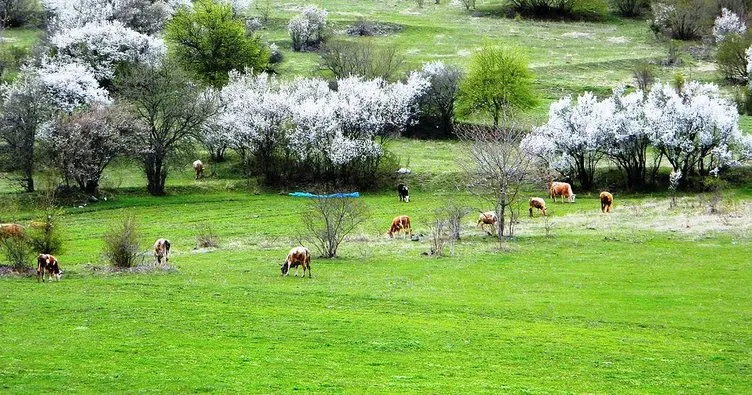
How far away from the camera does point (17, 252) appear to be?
40.4m

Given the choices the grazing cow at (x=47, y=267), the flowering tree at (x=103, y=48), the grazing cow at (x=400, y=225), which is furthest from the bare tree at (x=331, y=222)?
the flowering tree at (x=103, y=48)

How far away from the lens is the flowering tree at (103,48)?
3541 inches

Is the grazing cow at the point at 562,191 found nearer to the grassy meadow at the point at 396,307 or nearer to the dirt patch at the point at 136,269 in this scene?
the grassy meadow at the point at 396,307

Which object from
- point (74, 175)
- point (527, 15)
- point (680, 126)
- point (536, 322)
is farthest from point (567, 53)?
point (536, 322)

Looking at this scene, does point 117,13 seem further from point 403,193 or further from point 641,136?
point 641,136

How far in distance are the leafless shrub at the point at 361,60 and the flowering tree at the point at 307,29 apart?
12.6 metres

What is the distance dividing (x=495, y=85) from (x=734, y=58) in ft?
107

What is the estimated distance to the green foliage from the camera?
330 feet

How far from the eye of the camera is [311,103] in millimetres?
73688

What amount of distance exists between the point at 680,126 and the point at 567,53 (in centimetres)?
4873

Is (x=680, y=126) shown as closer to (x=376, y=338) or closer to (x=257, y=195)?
(x=257, y=195)

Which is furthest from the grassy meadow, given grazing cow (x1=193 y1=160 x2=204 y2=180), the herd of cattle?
grazing cow (x1=193 y1=160 x2=204 y2=180)

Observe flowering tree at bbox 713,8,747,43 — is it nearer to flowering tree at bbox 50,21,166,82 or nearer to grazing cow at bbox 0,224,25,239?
flowering tree at bbox 50,21,166,82

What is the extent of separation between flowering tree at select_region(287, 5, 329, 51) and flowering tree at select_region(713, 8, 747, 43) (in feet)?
167
